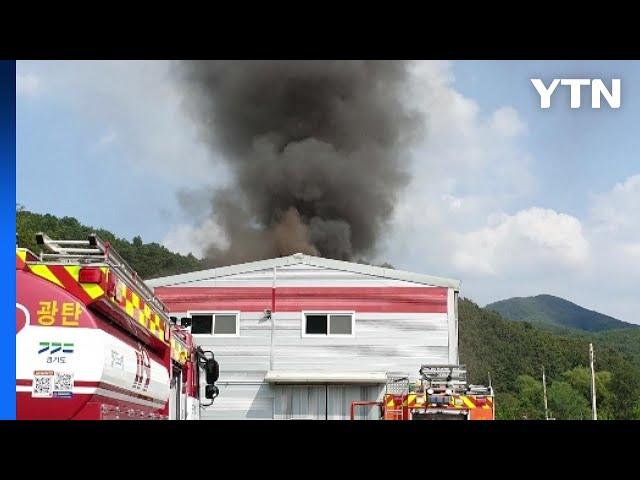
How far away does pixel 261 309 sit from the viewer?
70.4 ft

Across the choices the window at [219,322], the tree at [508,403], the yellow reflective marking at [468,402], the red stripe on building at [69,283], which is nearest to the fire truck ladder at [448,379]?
the yellow reflective marking at [468,402]

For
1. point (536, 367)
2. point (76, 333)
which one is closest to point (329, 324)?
point (76, 333)

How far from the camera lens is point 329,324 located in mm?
21266

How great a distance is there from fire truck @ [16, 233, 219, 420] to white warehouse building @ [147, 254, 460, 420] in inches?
511

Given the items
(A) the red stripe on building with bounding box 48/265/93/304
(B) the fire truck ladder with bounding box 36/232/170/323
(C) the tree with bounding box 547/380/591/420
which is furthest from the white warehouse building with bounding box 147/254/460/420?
(C) the tree with bounding box 547/380/591/420

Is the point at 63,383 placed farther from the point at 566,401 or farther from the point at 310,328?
the point at 566,401

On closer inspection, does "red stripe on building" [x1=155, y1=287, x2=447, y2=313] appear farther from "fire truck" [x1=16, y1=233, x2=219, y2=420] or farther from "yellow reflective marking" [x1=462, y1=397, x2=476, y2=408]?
"fire truck" [x1=16, y1=233, x2=219, y2=420]

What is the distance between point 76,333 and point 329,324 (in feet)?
49.5

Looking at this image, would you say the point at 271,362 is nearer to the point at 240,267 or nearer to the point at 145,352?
the point at 240,267

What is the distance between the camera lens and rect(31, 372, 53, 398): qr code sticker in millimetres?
6027

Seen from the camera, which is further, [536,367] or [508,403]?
[536,367]

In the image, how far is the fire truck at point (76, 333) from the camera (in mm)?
6070
